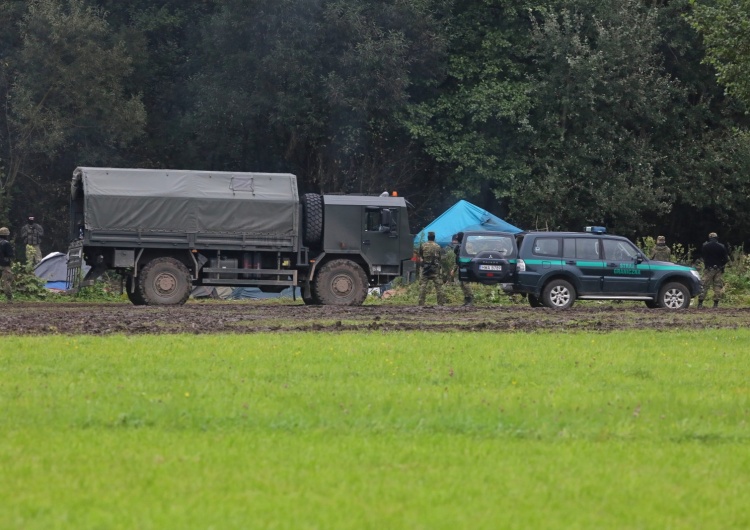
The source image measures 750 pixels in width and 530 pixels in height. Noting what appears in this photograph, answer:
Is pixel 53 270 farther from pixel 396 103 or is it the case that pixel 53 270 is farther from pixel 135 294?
pixel 396 103

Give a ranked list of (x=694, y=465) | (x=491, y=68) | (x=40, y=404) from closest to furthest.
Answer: (x=694, y=465) → (x=40, y=404) → (x=491, y=68)

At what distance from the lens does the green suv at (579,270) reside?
2653 cm

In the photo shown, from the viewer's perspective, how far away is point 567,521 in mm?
6605

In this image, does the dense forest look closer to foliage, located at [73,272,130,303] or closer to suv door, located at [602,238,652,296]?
foliage, located at [73,272,130,303]

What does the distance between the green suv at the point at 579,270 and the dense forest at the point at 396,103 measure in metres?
15.3

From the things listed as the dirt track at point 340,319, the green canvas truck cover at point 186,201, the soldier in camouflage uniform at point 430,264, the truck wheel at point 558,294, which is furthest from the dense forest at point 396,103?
the dirt track at point 340,319

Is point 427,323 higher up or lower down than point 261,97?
lower down

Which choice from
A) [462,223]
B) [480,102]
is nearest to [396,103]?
[480,102]

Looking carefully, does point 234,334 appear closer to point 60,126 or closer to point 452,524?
point 452,524

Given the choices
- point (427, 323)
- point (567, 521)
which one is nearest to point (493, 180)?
point (427, 323)

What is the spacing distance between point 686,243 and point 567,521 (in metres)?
44.5

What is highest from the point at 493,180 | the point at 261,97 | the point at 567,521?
the point at 261,97

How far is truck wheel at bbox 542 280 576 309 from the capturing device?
2667cm

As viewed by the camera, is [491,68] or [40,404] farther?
[491,68]
